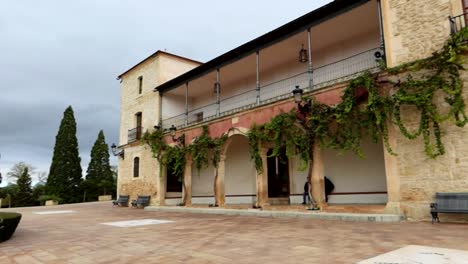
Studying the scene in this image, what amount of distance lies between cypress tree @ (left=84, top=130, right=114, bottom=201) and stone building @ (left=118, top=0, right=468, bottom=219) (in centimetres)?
1324

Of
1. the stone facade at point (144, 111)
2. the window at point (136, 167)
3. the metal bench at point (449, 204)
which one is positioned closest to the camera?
the metal bench at point (449, 204)

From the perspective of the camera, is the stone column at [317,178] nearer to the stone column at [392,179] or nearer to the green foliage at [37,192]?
the stone column at [392,179]

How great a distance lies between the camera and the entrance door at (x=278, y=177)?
13828 mm

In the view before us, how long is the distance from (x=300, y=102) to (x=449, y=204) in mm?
4480

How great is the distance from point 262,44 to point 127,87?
1167 centimetres

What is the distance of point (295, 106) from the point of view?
1036 centimetres

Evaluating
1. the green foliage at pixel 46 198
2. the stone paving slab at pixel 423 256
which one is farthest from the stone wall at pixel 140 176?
the stone paving slab at pixel 423 256

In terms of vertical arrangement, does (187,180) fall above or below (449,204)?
above

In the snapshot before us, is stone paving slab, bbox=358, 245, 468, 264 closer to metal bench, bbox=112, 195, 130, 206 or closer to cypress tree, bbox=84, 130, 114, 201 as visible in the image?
metal bench, bbox=112, 195, 130, 206

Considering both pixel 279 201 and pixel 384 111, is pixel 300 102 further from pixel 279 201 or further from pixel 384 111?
pixel 279 201

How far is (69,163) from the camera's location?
29.6 meters

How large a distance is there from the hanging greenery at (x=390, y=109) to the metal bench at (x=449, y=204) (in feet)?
3.05

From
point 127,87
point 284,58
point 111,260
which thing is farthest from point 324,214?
point 127,87

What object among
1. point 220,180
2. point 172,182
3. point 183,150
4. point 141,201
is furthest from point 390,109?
point 141,201
